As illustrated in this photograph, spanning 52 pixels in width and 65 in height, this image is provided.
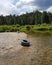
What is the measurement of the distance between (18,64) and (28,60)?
13.6 ft

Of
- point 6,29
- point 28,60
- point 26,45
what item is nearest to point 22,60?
point 28,60

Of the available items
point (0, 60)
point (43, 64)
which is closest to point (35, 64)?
point (43, 64)

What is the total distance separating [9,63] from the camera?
37.5 metres

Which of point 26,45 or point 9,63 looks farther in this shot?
point 26,45

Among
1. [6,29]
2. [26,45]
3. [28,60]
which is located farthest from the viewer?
[6,29]

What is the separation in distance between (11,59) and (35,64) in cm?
705

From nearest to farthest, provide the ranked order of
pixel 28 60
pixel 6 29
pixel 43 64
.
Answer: pixel 43 64 < pixel 28 60 < pixel 6 29

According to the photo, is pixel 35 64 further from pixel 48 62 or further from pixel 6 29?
pixel 6 29

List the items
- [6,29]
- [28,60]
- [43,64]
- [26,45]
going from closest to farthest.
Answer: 1. [43,64]
2. [28,60]
3. [26,45]
4. [6,29]

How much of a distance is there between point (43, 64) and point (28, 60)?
15.7ft

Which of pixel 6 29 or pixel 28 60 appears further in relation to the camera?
pixel 6 29

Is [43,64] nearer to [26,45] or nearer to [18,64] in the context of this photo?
[18,64]

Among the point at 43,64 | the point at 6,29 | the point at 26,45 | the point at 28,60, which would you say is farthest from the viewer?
the point at 6,29

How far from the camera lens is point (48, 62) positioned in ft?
125
